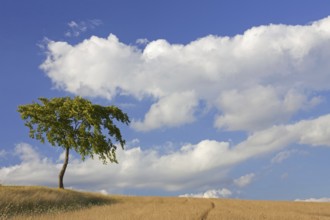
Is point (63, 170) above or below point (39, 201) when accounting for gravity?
above

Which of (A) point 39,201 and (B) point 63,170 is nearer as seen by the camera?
(A) point 39,201

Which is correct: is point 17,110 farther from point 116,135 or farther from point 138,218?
point 138,218

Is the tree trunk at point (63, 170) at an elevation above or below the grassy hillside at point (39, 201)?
above

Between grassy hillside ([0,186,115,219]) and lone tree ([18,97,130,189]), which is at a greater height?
lone tree ([18,97,130,189])

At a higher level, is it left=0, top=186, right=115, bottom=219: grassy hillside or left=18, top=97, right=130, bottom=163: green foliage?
left=18, top=97, right=130, bottom=163: green foliage

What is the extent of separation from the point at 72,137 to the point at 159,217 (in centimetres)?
3312

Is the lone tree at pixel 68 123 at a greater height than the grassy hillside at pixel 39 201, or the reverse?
the lone tree at pixel 68 123

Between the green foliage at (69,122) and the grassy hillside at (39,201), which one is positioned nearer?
the grassy hillside at (39,201)

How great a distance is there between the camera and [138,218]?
2186 centimetres

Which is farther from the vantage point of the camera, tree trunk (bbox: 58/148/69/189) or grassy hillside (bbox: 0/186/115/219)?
tree trunk (bbox: 58/148/69/189)

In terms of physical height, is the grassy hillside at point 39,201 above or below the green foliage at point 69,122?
below

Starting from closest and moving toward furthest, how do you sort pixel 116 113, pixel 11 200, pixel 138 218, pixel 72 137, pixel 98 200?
pixel 138 218
pixel 11 200
pixel 98 200
pixel 72 137
pixel 116 113

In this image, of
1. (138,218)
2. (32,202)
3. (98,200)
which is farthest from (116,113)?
(138,218)

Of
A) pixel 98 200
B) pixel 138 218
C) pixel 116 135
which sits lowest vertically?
pixel 138 218
